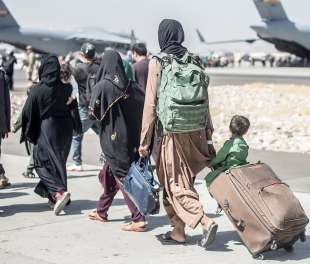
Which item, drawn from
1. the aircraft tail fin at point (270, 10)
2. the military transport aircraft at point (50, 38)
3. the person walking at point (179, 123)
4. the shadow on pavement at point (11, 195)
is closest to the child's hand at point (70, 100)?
the shadow on pavement at point (11, 195)

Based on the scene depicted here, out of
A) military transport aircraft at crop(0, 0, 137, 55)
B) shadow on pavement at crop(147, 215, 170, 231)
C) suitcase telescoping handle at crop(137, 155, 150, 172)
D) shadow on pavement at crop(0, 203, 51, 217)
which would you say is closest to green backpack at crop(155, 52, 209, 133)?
suitcase telescoping handle at crop(137, 155, 150, 172)

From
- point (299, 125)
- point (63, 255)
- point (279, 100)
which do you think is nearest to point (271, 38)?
point (279, 100)

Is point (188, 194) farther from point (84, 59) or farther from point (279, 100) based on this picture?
point (279, 100)

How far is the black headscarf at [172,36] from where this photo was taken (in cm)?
644

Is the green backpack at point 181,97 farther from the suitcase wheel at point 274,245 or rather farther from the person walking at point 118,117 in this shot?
the suitcase wheel at point 274,245

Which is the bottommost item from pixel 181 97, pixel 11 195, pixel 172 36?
pixel 11 195

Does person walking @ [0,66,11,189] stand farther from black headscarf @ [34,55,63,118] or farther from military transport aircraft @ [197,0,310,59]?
military transport aircraft @ [197,0,310,59]

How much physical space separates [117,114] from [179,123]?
3.35 feet

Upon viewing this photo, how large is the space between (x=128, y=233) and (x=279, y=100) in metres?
17.6

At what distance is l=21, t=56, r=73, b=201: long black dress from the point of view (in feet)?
26.3

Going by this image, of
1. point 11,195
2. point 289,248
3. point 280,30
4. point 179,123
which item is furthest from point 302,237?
point 280,30

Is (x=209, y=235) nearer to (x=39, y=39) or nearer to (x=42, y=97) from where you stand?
→ (x=42, y=97)

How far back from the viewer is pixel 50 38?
63625mm

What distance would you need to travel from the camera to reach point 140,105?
23.6 ft
